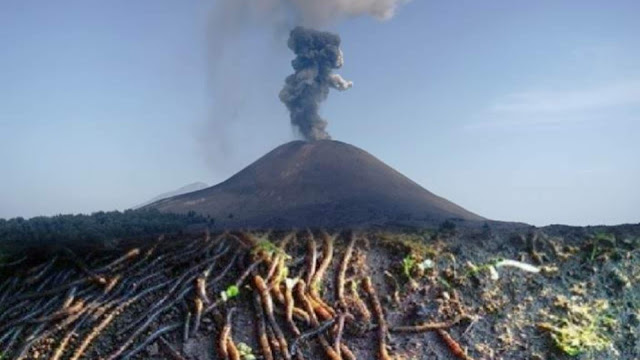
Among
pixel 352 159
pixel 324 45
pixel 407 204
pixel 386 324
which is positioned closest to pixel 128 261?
pixel 386 324

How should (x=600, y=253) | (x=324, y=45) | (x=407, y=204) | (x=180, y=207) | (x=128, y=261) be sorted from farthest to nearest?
(x=324, y=45) < (x=180, y=207) < (x=407, y=204) < (x=600, y=253) < (x=128, y=261)

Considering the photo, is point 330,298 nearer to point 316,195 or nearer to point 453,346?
point 453,346

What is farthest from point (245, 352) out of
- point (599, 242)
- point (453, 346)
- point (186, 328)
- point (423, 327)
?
point (599, 242)

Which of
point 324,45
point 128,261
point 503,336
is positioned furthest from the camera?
point 324,45

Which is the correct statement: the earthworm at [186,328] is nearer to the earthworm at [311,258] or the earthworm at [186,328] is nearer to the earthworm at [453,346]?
the earthworm at [311,258]

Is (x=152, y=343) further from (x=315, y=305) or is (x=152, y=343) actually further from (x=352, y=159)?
(x=352, y=159)

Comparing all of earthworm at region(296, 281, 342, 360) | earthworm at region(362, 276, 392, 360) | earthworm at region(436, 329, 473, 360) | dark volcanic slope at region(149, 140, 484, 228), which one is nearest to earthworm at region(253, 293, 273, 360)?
earthworm at region(296, 281, 342, 360)

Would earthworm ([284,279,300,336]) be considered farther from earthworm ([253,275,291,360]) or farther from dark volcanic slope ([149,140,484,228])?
dark volcanic slope ([149,140,484,228])
